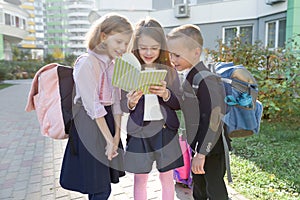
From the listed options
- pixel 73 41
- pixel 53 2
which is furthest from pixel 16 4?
pixel 53 2

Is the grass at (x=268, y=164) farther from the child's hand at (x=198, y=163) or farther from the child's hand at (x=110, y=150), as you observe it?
the child's hand at (x=110, y=150)

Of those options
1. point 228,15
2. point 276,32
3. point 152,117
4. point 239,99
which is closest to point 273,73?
point 239,99

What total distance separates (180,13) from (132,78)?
11.9 metres

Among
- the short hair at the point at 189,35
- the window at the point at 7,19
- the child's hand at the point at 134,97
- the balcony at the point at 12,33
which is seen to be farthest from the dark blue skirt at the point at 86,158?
the window at the point at 7,19

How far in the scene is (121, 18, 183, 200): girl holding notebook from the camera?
1.70 meters

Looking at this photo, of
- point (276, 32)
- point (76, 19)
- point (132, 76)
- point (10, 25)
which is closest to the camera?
point (132, 76)

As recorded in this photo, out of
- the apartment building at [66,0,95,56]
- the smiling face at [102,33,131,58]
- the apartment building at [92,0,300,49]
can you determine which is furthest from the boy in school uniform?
the apartment building at [66,0,95,56]

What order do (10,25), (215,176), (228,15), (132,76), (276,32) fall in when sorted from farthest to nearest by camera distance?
1. (10,25)
2. (228,15)
3. (276,32)
4. (215,176)
5. (132,76)

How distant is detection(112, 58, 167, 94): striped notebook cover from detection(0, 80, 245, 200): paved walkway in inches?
55.2

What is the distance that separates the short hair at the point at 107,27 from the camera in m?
1.59

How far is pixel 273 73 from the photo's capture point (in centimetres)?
476

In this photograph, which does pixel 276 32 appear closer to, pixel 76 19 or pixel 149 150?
pixel 149 150

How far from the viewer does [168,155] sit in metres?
1.80

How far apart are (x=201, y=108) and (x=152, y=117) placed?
1.06ft
